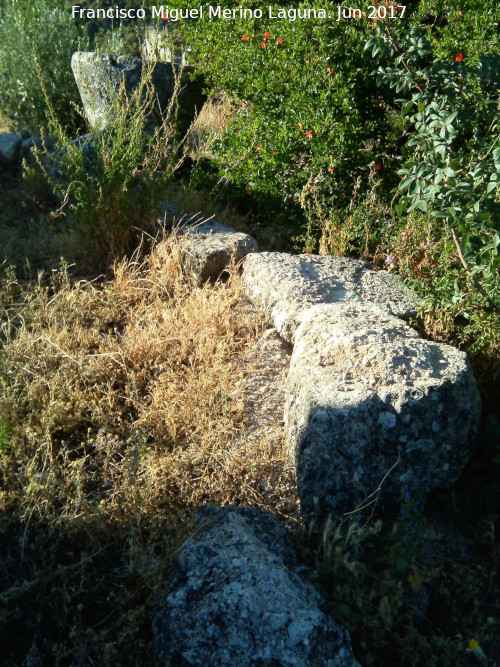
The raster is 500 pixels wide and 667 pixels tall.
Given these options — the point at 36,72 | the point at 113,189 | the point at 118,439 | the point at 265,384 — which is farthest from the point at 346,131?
the point at 36,72

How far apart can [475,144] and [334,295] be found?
117cm

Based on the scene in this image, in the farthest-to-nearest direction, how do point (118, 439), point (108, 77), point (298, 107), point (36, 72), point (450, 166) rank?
point (36, 72) < point (108, 77) < point (298, 107) < point (118, 439) < point (450, 166)

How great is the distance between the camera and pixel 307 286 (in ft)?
12.4

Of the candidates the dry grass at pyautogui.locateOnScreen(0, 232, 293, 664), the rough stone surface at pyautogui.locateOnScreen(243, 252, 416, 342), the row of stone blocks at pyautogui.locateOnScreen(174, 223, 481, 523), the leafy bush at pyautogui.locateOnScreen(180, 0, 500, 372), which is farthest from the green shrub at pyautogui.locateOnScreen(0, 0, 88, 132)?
the row of stone blocks at pyautogui.locateOnScreen(174, 223, 481, 523)

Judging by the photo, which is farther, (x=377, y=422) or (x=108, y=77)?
(x=108, y=77)

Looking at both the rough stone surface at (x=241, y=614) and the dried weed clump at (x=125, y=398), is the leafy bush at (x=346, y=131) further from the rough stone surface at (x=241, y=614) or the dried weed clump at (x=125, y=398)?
the rough stone surface at (x=241, y=614)

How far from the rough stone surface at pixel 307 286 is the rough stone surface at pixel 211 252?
213mm

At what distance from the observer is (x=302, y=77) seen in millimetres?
4734

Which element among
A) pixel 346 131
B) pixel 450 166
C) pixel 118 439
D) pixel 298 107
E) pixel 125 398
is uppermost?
pixel 450 166

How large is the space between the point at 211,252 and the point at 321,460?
1994 mm

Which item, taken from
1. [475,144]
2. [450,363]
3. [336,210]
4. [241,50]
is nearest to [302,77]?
[241,50]

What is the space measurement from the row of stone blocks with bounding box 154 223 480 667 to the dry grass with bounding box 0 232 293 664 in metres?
0.24

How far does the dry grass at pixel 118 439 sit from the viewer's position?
2.45 metres

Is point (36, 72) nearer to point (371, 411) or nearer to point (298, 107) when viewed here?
point (298, 107)
